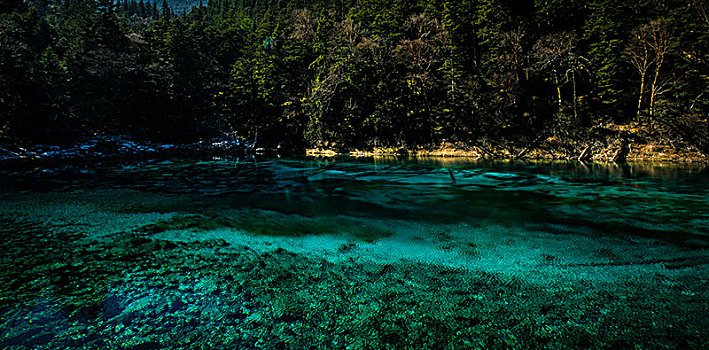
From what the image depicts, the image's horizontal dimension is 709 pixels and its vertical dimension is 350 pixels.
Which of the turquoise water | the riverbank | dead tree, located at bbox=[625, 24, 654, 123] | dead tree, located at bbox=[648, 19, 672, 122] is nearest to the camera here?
the turquoise water

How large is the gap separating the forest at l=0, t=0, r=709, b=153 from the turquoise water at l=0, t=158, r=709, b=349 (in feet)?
68.8

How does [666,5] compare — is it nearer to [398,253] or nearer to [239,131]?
[398,253]

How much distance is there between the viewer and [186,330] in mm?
2916

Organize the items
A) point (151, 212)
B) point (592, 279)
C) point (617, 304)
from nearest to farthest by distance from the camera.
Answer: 1. point (617, 304)
2. point (592, 279)
3. point (151, 212)

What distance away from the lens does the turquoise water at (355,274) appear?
9.42 ft

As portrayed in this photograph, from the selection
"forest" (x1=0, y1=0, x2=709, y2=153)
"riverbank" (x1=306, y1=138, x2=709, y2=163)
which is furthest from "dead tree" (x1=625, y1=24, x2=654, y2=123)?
"riverbank" (x1=306, y1=138, x2=709, y2=163)

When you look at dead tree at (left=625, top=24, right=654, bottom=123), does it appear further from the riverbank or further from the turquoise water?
the turquoise water

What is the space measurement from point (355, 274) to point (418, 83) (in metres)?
29.3

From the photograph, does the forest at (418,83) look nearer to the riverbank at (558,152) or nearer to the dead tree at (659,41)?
the dead tree at (659,41)

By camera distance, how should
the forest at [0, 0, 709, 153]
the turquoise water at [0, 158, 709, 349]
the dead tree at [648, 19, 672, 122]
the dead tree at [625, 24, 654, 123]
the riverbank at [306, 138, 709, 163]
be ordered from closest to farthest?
the turquoise water at [0, 158, 709, 349] → the riverbank at [306, 138, 709, 163] → the dead tree at [648, 19, 672, 122] → the dead tree at [625, 24, 654, 123] → the forest at [0, 0, 709, 153]

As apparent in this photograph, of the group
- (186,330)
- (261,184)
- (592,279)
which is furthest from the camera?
(261,184)

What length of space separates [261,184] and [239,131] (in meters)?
31.3

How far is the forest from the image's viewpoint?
77.2ft

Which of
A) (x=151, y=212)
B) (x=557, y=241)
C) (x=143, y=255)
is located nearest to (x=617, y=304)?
(x=557, y=241)
